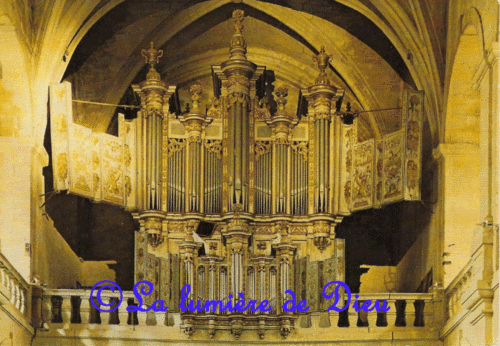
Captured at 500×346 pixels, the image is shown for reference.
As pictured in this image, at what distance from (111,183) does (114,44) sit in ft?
12.7

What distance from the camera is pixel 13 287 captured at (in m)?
18.9

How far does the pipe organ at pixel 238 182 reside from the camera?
21047 millimetres

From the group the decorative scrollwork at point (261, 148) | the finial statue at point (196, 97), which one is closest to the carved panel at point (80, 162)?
the finial statue at point (196, 97)

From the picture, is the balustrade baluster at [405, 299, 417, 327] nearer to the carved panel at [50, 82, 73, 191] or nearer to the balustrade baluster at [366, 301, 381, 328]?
the balustrade baluster at [366, 301, 381, 328]

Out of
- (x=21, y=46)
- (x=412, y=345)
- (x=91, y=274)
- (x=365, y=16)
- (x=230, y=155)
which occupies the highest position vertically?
(x=365, y=16)

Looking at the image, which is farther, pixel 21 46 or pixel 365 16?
pixel 365 16

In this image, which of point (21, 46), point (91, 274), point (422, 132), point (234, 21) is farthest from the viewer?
point (91, 274)

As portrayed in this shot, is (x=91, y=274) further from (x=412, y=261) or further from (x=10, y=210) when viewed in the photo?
(x=412, y=261)

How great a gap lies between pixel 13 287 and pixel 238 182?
4.77m

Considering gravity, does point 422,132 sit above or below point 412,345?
above

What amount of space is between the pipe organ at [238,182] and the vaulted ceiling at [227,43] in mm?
2009

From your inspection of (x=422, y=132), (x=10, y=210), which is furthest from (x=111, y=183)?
(x=422, y=132)

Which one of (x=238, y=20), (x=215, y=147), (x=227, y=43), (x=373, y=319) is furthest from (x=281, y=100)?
(x=373, y=319)

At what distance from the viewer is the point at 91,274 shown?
24.6 metres
